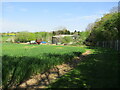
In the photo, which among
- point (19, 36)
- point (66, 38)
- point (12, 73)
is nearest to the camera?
point (12, 73)

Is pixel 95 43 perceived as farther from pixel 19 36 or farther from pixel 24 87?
pixel 19 36

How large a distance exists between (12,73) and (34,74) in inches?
40.4

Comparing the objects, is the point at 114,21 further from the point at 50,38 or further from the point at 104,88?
the point at 50,38

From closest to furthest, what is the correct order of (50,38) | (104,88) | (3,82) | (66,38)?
(104,88) → (3,82) → (66,38) → (50,38)

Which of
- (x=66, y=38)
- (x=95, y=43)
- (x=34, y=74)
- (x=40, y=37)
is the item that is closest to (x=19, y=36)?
(x=40, y=37)

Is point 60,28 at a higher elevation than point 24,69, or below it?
higher

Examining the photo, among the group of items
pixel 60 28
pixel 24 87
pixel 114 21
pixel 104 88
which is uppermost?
pixel 60 28

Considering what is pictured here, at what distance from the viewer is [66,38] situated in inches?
1955

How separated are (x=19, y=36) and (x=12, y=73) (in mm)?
62504

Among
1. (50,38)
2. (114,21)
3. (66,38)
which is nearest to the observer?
(114,21)

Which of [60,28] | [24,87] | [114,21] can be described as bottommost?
[24,87]

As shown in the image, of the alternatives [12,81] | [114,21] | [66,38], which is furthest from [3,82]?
[66,38]

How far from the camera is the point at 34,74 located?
4.72m

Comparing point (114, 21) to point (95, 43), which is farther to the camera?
point (95, 43)
